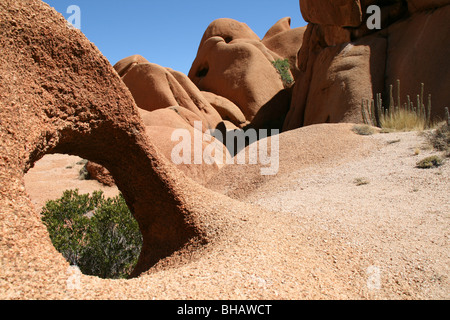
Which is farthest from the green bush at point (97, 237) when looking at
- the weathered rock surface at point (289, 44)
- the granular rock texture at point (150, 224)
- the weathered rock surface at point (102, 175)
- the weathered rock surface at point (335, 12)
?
the weathered rock surface at point (289, 44)

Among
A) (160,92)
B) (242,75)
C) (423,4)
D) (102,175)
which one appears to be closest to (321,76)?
(423,4)

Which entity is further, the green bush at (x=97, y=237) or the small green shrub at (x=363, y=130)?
the small green shrub at (x=363, y=130)

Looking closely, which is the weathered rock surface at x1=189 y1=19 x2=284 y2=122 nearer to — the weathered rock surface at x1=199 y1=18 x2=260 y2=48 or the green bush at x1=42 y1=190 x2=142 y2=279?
the weathered rock surface at x1=199 y1=18 x2=260 y2=48

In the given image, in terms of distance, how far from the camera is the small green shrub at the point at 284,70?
2667 cm

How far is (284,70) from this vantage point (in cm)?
2683

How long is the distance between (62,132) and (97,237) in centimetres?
210

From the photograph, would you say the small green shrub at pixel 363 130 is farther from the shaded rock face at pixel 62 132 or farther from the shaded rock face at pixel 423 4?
the shaded rock face at pixel 62 132

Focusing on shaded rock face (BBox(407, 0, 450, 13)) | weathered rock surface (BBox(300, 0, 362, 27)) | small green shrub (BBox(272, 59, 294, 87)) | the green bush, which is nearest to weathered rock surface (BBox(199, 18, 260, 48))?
small green shrub (BBox(272, 59, 294, 87))

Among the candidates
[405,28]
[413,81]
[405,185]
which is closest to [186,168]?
[405,185]

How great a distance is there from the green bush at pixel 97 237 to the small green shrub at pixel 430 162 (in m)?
5.55

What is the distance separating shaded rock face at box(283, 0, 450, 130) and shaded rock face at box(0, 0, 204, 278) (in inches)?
459

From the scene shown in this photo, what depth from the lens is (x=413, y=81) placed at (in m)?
13.7

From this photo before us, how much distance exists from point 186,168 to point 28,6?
7298 mm

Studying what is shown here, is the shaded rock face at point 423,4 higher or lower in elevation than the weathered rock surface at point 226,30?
lower
